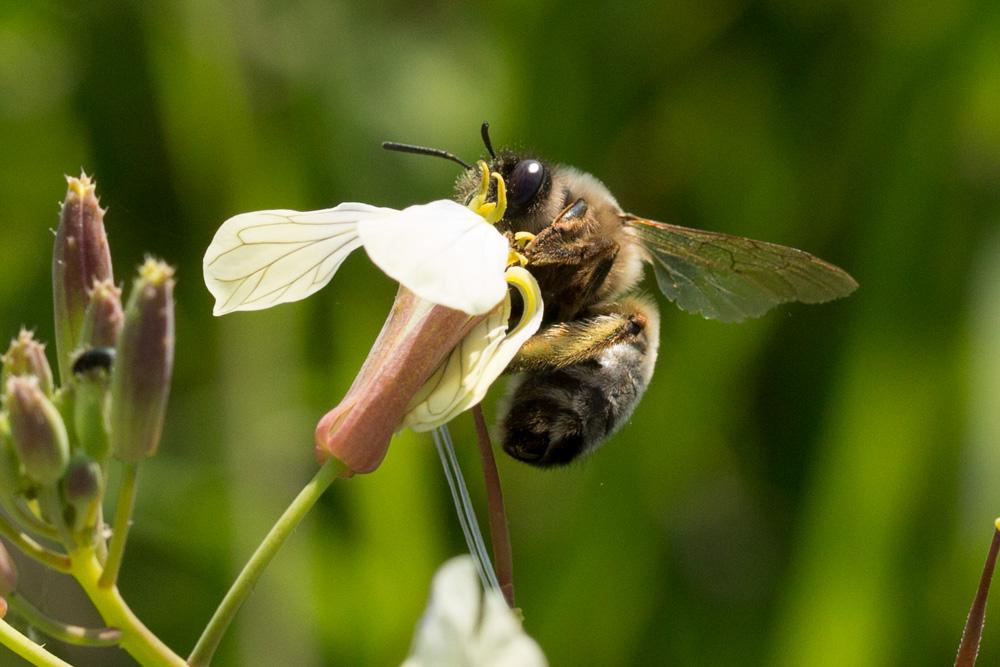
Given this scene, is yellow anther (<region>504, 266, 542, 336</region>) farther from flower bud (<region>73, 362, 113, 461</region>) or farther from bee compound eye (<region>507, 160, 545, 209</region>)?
flower bud (<region>73, 362, 113, 461</region>)

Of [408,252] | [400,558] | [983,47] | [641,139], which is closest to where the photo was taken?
[408,252]

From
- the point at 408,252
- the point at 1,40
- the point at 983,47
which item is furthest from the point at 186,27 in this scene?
the point at 408,252

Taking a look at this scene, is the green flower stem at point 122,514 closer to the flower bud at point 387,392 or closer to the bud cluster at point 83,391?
the bud cluster at point 83,391

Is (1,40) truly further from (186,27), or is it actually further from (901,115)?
(901,115)

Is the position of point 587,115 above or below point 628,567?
above

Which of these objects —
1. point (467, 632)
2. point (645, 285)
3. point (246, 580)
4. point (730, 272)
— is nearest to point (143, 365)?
point (246, 580)

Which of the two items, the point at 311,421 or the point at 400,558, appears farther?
the point at 311,421

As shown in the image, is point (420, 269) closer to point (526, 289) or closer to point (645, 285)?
point (526, 289)
